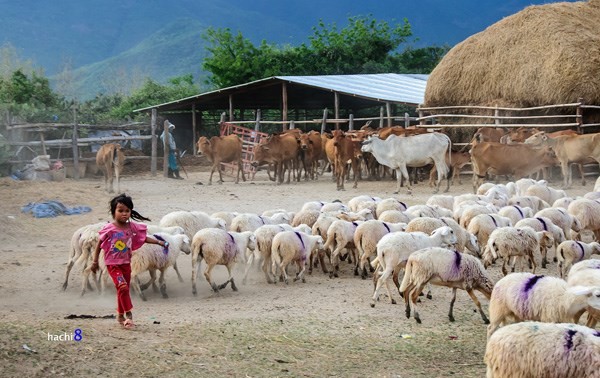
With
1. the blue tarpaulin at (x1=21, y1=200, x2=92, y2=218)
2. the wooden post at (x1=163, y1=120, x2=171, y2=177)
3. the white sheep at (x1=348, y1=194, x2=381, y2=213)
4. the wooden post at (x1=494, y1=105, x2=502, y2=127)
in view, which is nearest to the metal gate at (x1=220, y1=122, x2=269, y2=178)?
the wooden post at (x1=163, y1=120, x2=171, y2=177)

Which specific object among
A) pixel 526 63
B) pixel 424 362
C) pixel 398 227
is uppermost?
pixel 526 63

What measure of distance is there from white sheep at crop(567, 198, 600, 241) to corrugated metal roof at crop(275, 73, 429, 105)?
13.3 meters

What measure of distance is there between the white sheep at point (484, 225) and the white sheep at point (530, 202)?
2.30 metres

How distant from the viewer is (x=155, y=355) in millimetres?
6562

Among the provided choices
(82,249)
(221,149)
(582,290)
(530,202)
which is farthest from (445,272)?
(221,149)

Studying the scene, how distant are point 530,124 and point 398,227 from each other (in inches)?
485

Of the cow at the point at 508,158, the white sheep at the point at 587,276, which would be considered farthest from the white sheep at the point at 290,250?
the cow at the point at 508,158

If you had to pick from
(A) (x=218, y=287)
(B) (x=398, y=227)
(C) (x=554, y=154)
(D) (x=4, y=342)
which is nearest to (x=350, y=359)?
(D) (x=4, y=342)

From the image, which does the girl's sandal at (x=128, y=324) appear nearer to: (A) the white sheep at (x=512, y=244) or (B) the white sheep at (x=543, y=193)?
(A) the white sheep at (x=512, y=244)

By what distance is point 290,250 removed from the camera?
33.7 feet

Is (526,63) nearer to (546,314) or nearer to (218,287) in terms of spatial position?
(218,287)

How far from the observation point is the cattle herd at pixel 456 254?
5.30 m

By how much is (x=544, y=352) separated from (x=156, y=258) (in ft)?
17.4

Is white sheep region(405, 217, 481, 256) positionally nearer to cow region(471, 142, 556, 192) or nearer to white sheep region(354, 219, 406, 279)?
white sheep region(354, 219, 406, 279)
